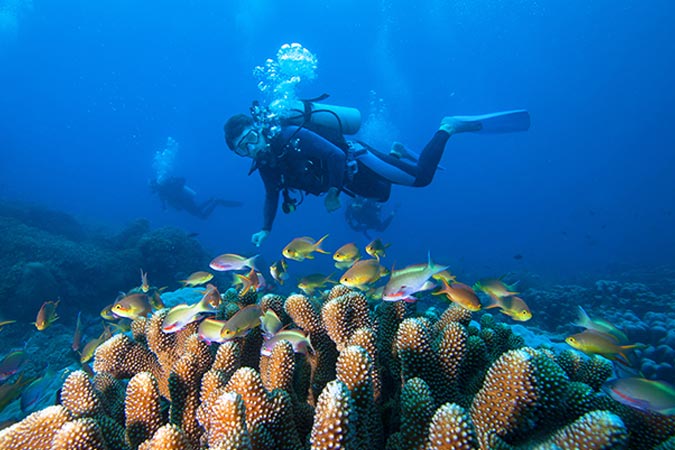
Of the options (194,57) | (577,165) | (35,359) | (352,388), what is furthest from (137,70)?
(577,165)

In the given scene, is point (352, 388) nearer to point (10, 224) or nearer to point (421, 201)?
point (10, 224)

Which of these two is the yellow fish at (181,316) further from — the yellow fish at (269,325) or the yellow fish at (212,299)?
the yellow fish at (269,325)

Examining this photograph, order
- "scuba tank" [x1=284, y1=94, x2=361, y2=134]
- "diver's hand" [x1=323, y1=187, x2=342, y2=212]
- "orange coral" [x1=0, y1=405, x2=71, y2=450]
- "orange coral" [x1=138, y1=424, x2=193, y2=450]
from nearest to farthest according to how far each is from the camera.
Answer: "orange coral" [x1=138, y1=424, x2=193, y2=450], "orange coral" [x1=0, y1=405, x2=71, y2=450], "diver's hand" [x1=323, y1=187, x2=342, y2=212], "scuba tank" [x1=284, y1=94, x2=361, y2=134]

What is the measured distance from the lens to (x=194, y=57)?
10556cm

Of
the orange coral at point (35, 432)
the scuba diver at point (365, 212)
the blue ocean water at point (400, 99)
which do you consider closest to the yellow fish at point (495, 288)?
the orange coral at point (35, 432)

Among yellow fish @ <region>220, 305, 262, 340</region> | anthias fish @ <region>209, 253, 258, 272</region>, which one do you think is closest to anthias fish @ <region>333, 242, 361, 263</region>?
anthias fish @ <region>209, 253, 258, 272</region>

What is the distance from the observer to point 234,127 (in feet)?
22.4

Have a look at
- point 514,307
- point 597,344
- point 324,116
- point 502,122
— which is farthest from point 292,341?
point 502,122

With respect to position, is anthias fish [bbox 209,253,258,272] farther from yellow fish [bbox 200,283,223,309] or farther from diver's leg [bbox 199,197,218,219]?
diver's leg [bbox 199,197,218,219]

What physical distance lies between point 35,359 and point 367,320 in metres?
9.14

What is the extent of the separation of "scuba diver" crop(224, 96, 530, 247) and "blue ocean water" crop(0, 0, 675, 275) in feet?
179

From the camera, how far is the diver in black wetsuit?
6820mm

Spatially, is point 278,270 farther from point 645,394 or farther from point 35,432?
point 645,394

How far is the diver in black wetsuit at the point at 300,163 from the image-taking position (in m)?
6.82
